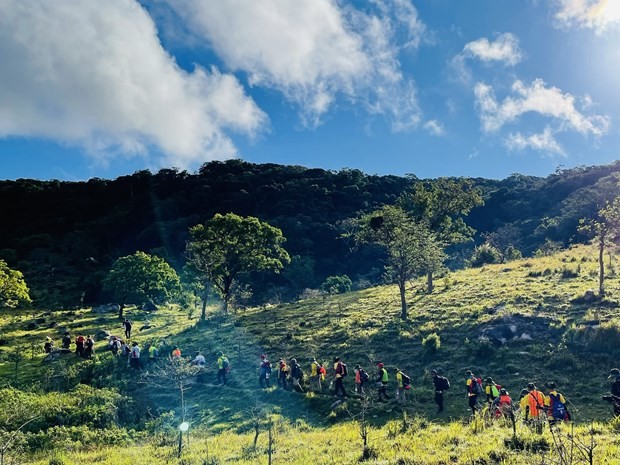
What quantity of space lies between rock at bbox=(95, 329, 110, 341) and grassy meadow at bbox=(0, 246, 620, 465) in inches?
71.8

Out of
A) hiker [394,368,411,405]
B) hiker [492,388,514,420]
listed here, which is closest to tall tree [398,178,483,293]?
hiker [394,368,411,405]

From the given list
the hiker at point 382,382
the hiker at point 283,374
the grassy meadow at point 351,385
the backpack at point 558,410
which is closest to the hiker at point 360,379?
the hiker at point 382,382

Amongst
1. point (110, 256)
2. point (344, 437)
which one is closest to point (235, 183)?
point (110, 256)

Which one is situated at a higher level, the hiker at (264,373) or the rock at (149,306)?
the rock at (149,306)

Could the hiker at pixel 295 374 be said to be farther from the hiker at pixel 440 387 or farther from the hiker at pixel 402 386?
the hiker at pixel 440 387

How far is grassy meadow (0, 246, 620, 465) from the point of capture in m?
16.0

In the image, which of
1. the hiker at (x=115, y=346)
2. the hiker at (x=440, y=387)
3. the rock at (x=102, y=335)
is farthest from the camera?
the rock at (x=102, y=335)

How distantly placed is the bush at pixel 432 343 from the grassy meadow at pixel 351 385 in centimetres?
8

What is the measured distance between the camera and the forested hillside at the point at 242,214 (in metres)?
85.9

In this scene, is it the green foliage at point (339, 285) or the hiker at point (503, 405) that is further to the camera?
the green foliage at point (339, 285)

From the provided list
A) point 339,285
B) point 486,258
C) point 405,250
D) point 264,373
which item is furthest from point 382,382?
point 486,258

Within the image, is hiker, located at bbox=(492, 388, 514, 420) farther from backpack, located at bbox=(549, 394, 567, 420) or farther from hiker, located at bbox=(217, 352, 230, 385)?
hiker, located at bbox=(217, 352, 230, 385)

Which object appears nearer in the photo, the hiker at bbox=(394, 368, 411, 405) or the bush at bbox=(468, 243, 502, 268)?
the hiker at bbox=(394, 368, 411, 405)

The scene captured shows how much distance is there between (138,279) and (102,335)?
29.6 feet
